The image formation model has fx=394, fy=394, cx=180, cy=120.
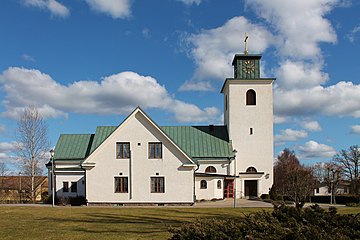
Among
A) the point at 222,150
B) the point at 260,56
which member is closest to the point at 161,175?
the point at 222,150

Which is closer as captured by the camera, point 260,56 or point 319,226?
point 319,226

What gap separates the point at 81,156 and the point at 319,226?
37887 mm

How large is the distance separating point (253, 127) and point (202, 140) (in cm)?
586

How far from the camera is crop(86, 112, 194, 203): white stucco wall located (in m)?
32.5

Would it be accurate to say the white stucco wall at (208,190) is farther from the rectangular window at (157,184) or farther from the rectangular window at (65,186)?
the rectangular window at (65,186)

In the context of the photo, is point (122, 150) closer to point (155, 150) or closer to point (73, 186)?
point (155, 150)

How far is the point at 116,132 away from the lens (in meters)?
32.9

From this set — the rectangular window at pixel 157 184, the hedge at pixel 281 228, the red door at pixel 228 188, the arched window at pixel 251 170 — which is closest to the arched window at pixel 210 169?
the red door at pixel 228 188

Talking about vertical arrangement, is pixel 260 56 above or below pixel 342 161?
above

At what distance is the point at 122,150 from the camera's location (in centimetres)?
3297

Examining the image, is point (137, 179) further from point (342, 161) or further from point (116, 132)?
point (342, 161)

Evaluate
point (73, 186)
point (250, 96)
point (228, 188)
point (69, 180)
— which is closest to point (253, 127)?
point (250, 96)

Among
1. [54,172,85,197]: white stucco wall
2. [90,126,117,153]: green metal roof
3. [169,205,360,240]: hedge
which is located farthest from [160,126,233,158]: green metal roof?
[169,205,360,240]: hedge

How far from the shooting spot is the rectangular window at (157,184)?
1284 inches
